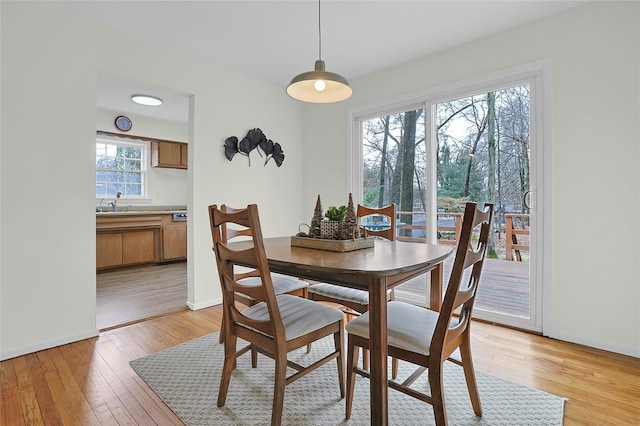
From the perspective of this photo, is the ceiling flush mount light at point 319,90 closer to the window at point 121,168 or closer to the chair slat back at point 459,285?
the chair slat back at point 459,285

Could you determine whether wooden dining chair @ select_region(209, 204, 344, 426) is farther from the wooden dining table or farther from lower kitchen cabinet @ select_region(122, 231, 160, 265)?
lower kitchen cabinet @ select_region(122, 231, 160, 265)

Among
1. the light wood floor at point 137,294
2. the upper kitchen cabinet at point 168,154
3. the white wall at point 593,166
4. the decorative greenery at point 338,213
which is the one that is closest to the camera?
the decorative greenery at point 338,213

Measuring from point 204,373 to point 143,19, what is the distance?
101 inches

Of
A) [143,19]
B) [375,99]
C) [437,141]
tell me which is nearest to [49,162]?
[143,19]

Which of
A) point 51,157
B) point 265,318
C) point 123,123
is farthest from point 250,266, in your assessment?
point 123,123

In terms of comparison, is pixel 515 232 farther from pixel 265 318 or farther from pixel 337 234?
pixel 265 318

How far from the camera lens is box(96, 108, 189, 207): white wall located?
4.84 meters

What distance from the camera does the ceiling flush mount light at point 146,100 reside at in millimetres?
4070

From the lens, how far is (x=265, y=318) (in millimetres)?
1485

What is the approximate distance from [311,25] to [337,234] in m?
1.75

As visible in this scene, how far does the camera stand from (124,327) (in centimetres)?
265

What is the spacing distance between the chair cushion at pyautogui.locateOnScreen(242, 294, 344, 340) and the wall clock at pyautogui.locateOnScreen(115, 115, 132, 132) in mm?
4493

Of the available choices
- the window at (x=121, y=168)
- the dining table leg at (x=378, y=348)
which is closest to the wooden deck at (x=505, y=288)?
the dining table leg at (x=378, y=348)

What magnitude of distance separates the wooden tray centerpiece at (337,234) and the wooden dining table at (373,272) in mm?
52
